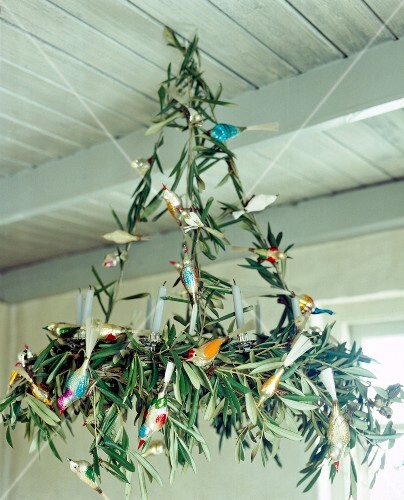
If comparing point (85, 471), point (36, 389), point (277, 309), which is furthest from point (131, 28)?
point (277, 309)

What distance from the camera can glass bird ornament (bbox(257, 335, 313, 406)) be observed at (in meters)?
1.25

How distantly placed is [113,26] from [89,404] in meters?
0.91

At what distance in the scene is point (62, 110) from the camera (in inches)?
84.0

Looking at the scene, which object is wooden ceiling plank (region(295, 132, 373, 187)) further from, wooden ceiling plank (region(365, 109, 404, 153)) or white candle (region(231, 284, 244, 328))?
white candle (region(231, 284, 244, 328))

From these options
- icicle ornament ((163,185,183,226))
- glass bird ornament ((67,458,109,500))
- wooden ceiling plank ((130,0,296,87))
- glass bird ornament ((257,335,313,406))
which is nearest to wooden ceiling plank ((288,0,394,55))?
wooden ceiling plank ((130,0,296,87))

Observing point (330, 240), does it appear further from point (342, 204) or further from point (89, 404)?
point (89, 404)

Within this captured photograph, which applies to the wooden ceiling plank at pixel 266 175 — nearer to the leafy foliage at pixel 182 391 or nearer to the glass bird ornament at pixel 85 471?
the leafy foliage at pixel 182 391

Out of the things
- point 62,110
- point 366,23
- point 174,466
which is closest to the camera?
point 174,466

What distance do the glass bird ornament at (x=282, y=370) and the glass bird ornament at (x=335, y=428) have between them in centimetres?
8

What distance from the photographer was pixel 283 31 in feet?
5.66

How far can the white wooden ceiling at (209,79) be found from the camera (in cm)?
167

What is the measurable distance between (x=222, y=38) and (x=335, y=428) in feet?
3.23

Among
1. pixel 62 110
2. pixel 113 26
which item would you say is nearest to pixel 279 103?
pixel 113 26

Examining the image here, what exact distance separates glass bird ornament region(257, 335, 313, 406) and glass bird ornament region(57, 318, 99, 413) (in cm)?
31
